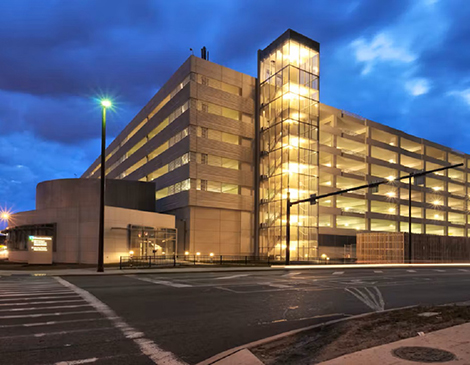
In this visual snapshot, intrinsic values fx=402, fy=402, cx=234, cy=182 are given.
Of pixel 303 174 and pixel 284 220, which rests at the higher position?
pixel 303 174

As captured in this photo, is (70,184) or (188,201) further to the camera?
(188,201)

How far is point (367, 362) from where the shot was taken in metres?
5.22

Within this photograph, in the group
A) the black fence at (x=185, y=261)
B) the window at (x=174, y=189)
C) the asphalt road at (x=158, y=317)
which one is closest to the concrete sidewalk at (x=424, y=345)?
the asphalt road at (x=158, y=317)

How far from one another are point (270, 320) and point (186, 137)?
4107cm

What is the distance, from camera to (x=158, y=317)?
31.2 ft

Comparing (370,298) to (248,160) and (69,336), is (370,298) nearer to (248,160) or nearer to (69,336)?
(69,336)

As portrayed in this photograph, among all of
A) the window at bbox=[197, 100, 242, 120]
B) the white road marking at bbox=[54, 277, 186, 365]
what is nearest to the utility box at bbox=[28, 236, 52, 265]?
the white road marking at bbox=[54, 277, 186, 365]

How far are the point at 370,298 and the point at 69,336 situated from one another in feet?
32.8

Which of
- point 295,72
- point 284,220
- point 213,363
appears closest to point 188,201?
point 284,220

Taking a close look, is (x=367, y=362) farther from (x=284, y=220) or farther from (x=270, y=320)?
(x=284, y=220)

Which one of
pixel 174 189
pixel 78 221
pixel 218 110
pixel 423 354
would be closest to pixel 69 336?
pixel 423 354

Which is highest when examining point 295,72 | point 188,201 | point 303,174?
point 295,72

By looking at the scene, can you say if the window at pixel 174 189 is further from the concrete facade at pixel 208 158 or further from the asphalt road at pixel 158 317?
the asphalt road at pixel 158 317

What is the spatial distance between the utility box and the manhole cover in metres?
29.6
